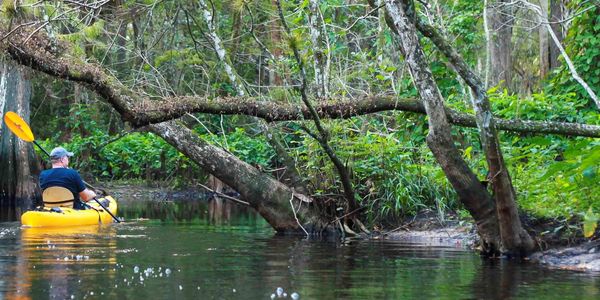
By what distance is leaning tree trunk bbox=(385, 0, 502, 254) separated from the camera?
8.34 metres

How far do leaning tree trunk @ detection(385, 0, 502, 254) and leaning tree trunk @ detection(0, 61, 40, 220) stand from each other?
12.9 meters

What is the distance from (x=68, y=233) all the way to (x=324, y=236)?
3724mm

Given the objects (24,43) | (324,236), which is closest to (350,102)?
(324,236)

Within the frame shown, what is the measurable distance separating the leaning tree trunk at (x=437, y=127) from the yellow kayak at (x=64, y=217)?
22.2ft

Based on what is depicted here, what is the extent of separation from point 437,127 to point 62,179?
7.18 metres

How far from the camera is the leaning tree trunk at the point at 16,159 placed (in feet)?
63.9

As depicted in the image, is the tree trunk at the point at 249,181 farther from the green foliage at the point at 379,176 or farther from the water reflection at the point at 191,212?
the water reflection at the point at 191,212

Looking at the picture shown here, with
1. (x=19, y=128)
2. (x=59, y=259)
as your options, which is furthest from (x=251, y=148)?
(x=59, y=259)

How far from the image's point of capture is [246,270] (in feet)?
25.9

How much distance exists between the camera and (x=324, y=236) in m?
11.8

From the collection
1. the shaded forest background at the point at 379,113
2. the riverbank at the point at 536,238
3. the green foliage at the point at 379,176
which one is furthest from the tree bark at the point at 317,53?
the riverbank at the point at 536,238

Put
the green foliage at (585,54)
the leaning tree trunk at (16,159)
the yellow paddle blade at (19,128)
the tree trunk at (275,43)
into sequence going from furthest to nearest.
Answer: the leaning tree trunk at (16,159), the tree trunk at (275,43), the green foliage at (585,54), the yellow paddle blade at (19,128)

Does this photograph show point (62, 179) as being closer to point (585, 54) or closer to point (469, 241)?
point (469, 241)

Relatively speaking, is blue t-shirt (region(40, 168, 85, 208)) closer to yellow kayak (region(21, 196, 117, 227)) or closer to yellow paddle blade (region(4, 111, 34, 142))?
yellow kayak (region(21, 196, 117, 227))
